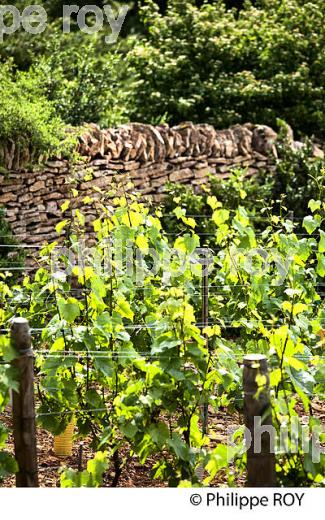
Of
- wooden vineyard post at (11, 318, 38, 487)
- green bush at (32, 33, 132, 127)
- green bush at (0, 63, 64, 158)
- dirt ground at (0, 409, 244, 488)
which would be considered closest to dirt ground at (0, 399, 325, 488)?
dirt ground at (0, 409, 244, 488)

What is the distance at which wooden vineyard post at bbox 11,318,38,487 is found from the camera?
3432mm

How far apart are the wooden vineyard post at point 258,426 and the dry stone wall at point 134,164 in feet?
13.8

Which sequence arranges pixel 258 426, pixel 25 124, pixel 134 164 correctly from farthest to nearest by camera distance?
pixel 134 164, pixel 25 124, pixel 258 426

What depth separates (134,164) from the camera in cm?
869

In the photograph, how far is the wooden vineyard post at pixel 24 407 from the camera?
11.3 feet

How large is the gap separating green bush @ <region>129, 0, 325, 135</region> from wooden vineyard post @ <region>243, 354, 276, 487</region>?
7680 millimetres

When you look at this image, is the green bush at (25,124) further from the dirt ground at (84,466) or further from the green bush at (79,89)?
the dirt ground at (84,466)

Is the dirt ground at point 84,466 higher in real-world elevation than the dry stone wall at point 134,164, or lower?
lower

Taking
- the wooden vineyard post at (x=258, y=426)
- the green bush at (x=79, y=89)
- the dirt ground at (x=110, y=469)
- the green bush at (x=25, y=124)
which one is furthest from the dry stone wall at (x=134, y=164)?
the wooden vineyard post at (x=258, y=426)

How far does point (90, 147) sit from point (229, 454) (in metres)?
5.26

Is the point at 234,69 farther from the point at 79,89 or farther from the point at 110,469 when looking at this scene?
the point at 110,469

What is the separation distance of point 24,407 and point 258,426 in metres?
0.83

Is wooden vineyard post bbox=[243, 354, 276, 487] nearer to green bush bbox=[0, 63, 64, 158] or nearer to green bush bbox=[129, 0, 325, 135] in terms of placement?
green bush bbox=[0, 63, 64, 158]

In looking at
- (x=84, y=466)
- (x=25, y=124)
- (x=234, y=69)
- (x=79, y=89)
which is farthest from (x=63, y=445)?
(x=234, y=69)
